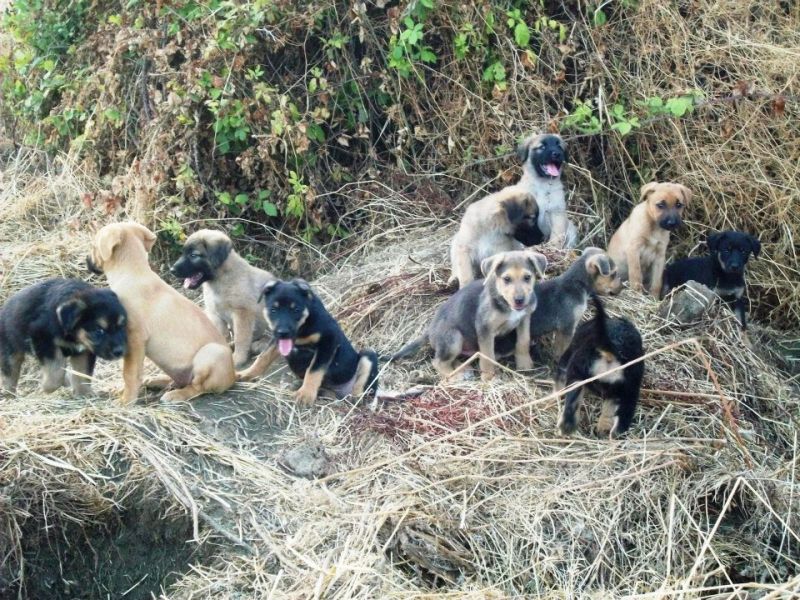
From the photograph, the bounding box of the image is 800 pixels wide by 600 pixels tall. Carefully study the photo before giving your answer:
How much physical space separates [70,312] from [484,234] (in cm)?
376

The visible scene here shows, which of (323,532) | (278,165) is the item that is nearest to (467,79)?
(278,165)

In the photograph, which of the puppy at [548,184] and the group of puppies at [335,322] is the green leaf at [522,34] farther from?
the group of puppies at [335,322]

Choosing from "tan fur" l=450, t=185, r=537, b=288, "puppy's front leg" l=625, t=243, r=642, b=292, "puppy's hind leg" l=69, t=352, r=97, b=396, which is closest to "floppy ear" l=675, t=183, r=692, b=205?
"puppy's front leg" l=625, t=243, r=642, b=292

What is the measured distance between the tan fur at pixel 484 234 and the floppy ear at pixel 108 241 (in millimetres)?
2979

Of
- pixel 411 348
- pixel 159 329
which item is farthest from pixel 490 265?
→ pixel 159 329

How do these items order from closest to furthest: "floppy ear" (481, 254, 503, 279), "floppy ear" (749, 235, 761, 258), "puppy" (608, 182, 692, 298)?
1. "floppy ear" (481, 254, 503, 279)
2. "floppy ear" (749, 235, 761, 258)
3. "puppy" (608, 182, 692, 298)

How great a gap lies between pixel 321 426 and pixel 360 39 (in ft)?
14.8

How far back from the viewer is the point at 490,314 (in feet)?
28.9

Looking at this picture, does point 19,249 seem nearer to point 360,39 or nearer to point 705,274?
point 360,39

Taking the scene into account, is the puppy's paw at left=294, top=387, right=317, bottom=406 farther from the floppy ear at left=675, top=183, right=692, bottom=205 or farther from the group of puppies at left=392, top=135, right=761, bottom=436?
the floppy ear at left=675, top=183, right=692, bottom=205

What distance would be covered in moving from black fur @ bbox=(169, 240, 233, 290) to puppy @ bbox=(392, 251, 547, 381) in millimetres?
1597

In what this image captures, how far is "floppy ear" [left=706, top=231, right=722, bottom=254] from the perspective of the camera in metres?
10.1

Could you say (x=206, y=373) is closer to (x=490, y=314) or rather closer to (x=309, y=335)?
(x=309, y=335)

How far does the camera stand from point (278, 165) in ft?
36.7
